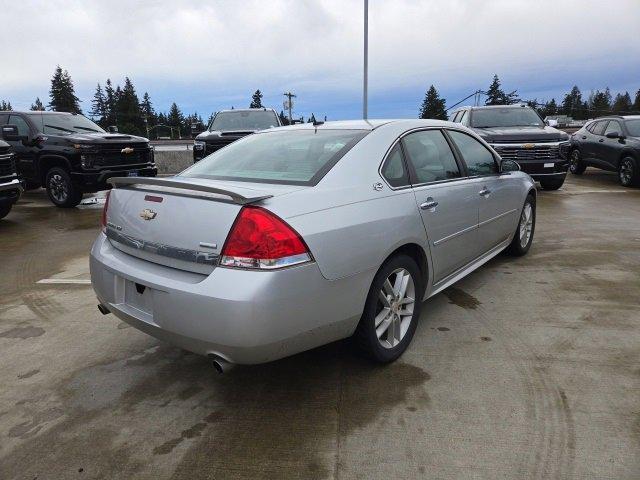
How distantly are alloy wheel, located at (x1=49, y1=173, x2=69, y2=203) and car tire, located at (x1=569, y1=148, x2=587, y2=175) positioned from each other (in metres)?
13.0

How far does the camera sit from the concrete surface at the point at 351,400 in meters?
2.22

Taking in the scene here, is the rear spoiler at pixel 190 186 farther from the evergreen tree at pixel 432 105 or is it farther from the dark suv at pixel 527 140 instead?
the evergreen tree at pixel 432 105

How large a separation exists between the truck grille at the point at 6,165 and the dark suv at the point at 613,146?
12619mm

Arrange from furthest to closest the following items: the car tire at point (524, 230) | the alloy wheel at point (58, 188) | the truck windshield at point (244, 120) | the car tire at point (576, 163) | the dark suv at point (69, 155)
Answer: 1. the car tire at point (576, 163)
2. the truck windshield at point (244, 120)
3. the alloy wheel at point (58, 188)
4. the dark suv at point (69, 155)
5. the car tire at point (524, 230)

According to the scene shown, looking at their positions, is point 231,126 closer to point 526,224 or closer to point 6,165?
point 6,165

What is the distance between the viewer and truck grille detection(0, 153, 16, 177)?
7.59 metres

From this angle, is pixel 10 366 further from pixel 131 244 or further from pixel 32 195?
pixel 32 195

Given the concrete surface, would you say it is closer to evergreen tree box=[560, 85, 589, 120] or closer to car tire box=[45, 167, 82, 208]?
car tire box=[45, 167, 82, 208]

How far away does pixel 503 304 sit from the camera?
4.02 m

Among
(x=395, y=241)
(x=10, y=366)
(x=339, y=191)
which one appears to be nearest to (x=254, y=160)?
(x=339, y=191)

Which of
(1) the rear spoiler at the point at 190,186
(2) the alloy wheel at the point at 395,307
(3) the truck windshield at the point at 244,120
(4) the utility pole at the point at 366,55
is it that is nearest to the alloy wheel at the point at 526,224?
(2) the alloy wheel at the point at 395,307

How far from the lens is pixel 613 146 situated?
11.9 m

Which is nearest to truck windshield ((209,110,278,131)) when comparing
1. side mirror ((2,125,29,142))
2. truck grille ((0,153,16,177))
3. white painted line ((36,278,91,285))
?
side mirror ((2,125,29,142))

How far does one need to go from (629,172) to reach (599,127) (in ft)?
6.63
